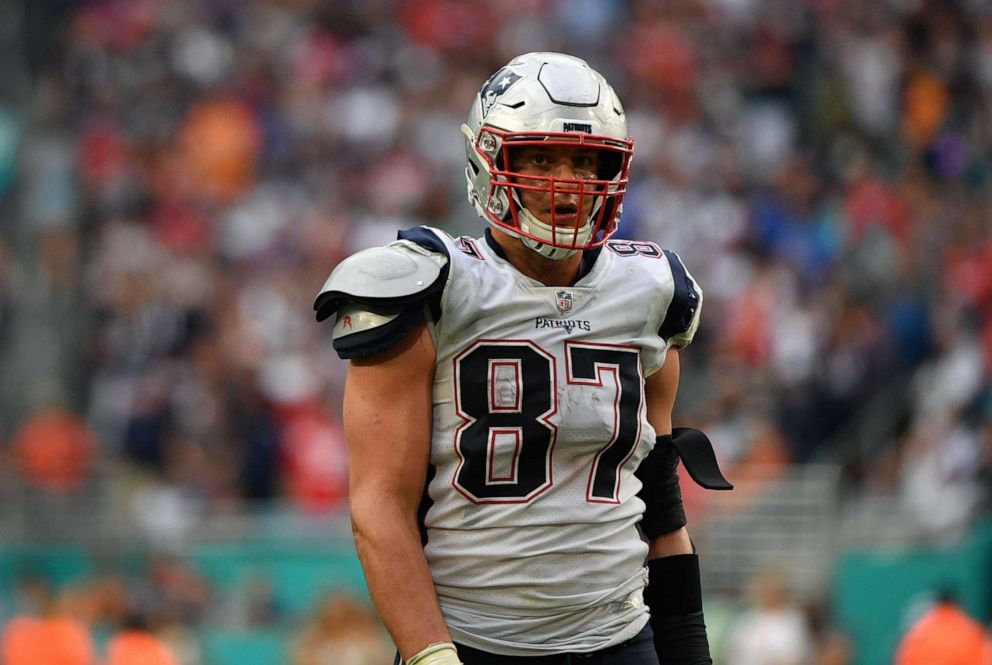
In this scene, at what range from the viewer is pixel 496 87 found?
3738 millimetres

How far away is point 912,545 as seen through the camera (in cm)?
1086

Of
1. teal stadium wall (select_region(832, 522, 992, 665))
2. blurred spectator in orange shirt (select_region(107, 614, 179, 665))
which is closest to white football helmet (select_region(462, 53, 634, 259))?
blurred spectator in orange shirt (select_region(107, 614, 179, 665))

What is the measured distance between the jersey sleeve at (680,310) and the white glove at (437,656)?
832mm

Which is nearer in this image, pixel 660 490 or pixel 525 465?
pixel 525 465

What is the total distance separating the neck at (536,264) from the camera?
372cm

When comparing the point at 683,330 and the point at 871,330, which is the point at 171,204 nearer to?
the point at 871,330

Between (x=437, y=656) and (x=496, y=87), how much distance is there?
1.17 metres

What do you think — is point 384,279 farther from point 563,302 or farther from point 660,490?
point 660,490

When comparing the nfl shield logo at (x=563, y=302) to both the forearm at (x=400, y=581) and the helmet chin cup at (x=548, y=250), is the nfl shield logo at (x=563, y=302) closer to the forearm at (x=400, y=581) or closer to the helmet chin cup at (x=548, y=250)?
the helmet chin cup at (x=548, y=250)

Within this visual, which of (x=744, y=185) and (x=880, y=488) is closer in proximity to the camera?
(x=880, y=488)

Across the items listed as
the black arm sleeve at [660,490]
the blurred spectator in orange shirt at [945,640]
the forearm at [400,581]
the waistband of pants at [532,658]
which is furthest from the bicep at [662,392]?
the blurred spectator in orange shirt at [945,640]

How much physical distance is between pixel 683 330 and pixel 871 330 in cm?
787

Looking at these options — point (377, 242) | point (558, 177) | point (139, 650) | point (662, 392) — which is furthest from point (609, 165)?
point (377, 242)

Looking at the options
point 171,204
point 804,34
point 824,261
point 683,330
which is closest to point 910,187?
point 824,261
